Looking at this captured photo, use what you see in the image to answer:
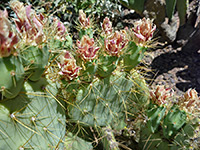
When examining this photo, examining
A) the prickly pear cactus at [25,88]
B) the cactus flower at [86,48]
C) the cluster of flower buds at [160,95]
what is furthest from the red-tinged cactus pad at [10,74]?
the cluster of flower buds at [160,95]

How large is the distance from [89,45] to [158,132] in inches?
31.6

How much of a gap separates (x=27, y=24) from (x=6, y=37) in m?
0.16

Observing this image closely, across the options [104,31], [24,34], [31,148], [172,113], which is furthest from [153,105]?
[24,34]

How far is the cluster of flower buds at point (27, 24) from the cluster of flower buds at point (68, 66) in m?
0.15

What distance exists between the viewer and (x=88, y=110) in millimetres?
1180

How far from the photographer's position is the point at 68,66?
3.04 ft

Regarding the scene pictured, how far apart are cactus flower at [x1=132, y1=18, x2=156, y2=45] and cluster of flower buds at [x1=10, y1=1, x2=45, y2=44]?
0.51 meters

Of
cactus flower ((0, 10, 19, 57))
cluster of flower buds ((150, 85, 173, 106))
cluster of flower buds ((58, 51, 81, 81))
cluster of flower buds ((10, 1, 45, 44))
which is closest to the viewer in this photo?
cactus flower ((0, 10, 19, 57))

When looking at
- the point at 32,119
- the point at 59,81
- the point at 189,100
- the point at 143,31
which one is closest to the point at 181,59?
the point at 189,100

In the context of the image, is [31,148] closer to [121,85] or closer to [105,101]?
[105,101]

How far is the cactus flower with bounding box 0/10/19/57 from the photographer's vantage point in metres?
0.62

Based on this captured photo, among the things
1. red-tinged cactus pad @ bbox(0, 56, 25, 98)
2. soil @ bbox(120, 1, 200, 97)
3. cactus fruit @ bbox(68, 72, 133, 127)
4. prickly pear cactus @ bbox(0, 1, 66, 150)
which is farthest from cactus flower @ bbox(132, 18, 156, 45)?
soil @ bbox(120, 1, 200, 97)

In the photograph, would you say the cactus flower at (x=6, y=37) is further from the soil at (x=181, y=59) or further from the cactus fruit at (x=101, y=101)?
the soil at (x=181, y=59)

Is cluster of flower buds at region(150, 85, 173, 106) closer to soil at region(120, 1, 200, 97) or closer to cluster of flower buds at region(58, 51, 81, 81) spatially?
cluster of flower buds at region(58, 51, 81, 81)
